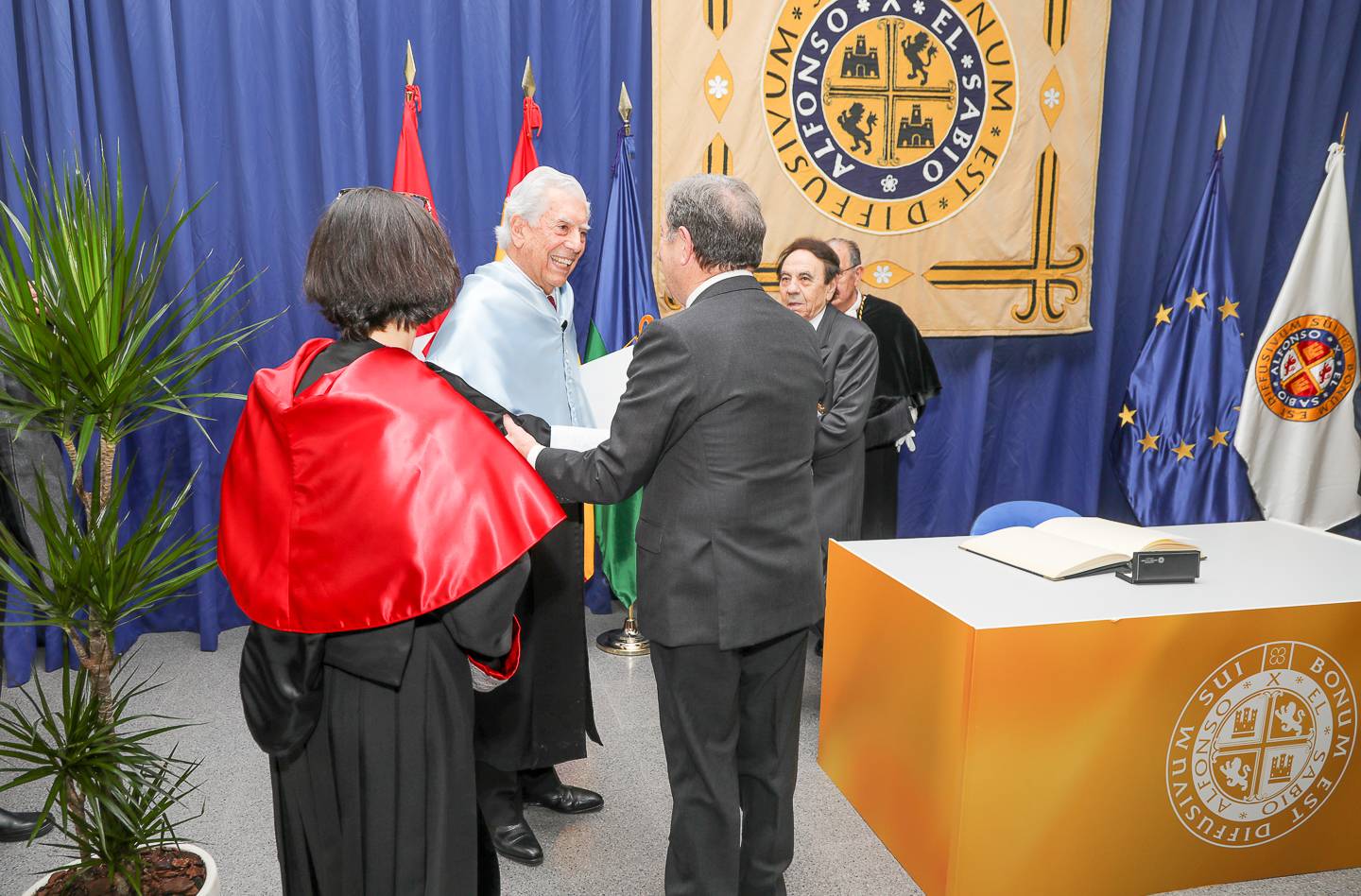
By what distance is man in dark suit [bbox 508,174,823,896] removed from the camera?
1.74m

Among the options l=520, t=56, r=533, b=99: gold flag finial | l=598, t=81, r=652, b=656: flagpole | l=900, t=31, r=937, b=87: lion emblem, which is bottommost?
l=598, t=81, r=652, b=656: flagpole

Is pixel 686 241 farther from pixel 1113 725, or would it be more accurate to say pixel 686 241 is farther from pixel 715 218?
pixel 1113 725

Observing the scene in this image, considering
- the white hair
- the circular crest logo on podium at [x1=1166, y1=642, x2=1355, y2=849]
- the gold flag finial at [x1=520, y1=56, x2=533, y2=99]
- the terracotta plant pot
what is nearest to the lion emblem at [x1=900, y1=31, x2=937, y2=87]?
the gold flag finial at [x1=520, y1=56, x2=533, y2=99]

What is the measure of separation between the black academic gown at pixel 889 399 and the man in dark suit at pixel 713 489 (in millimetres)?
1810

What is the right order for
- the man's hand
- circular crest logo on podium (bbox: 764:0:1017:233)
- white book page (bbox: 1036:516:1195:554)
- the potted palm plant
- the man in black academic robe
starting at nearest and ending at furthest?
the potted palm plant → the man's hand → white book page (bbox: 1036:516:1195:554) → the man in black academic robe → circular crest logo on podium (bbox: 764:0:1017:233)

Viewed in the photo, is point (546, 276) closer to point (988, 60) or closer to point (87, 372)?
point (87, 372)

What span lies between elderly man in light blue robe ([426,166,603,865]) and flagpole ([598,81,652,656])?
1.27 meters

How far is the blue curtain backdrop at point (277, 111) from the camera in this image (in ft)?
11.2

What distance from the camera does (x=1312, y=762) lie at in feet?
7.01

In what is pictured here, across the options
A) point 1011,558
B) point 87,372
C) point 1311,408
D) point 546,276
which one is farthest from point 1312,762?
point 1311,408

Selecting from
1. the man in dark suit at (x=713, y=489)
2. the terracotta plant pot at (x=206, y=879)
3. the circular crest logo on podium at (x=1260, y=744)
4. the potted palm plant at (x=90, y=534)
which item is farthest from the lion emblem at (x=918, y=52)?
the terracotta plant pot at (x=206, y=879)

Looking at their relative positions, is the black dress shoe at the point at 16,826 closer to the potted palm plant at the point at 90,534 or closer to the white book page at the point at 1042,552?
the potted palm plant at the point at 90,534

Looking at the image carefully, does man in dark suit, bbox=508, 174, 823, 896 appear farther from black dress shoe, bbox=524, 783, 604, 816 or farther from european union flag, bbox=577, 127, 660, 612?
european union flag, bbox=577, 127, 660, 612

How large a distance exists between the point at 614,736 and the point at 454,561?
6.15 ft
